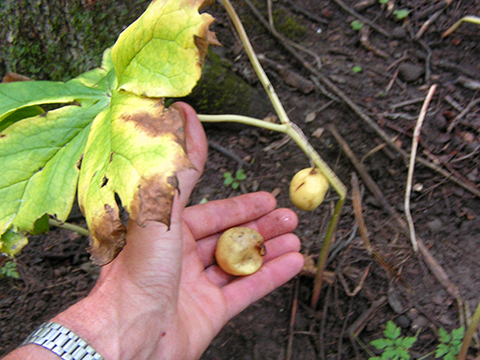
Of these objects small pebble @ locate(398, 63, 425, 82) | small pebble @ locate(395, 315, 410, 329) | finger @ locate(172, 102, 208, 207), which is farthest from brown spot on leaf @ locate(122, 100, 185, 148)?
small pebble @ locate(398, 63, 425, 82)

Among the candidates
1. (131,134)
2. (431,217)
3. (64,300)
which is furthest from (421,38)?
(64,300)

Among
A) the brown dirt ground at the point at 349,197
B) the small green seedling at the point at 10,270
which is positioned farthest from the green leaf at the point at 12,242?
the small green seedling at the point at 10,270

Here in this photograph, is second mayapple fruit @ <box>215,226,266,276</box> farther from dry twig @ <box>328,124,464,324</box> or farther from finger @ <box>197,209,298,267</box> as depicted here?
dry twig @ <box>328,124,464,324</box>

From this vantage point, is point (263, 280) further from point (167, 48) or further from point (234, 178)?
point (167, 48)

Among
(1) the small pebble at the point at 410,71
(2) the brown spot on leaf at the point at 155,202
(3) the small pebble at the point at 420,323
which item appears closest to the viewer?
(2) the brown spot on leaf at the point at 155,202

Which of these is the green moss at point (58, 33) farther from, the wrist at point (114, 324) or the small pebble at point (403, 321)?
the small pebble at point (403, 321)

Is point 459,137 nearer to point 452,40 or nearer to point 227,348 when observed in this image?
point 452,40
